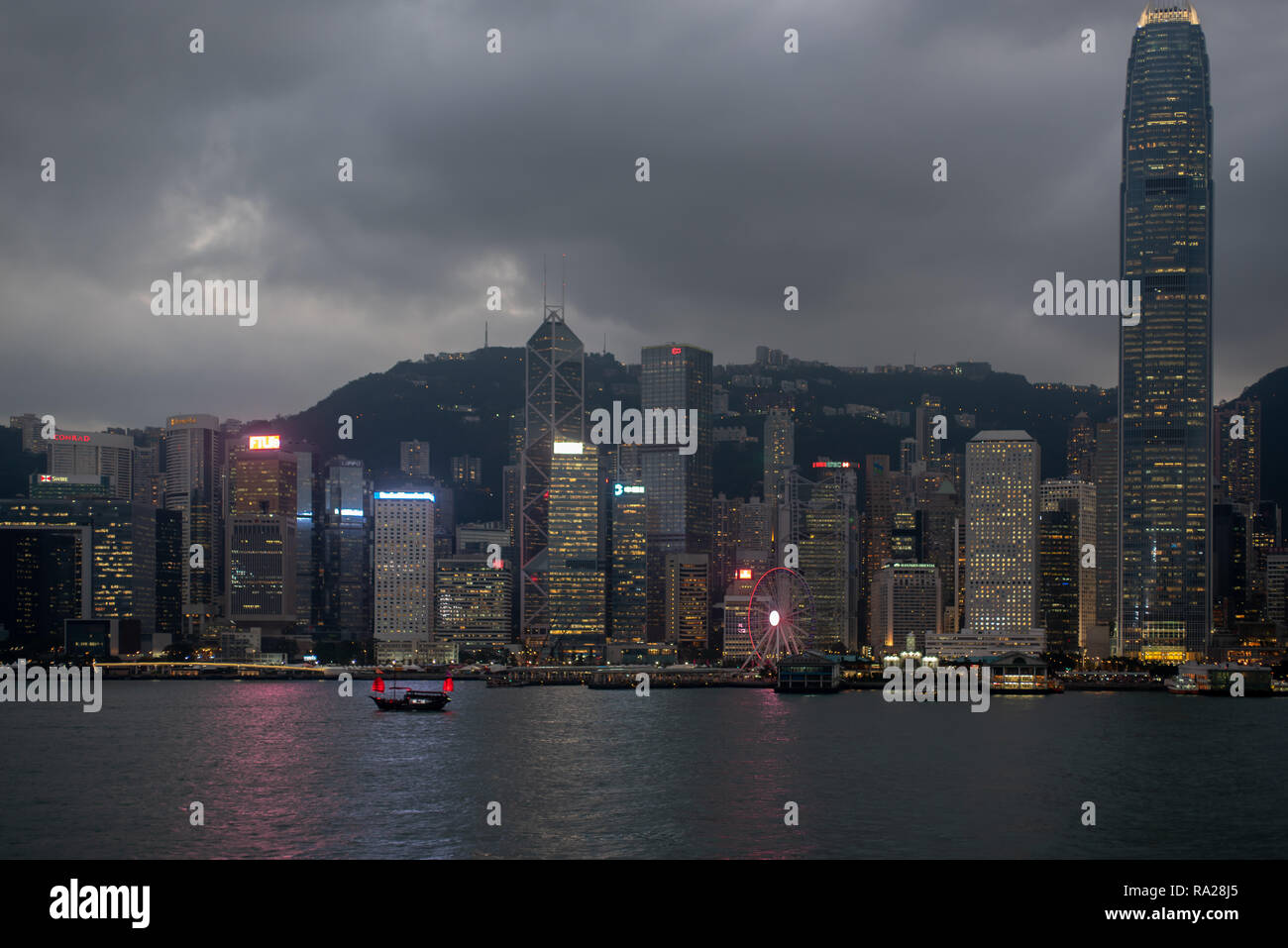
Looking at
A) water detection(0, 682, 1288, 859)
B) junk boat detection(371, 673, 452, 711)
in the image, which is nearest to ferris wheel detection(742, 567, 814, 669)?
junk boat detection(371, 673, 452, 711)

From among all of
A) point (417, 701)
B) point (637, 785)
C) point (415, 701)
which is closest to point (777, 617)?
point (417, 701)

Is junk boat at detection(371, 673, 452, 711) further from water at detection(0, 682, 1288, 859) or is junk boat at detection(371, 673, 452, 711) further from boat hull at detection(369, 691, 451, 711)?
water at detection(0, 682, 1288, 859)

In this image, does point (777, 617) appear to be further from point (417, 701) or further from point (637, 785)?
point (637, 785)

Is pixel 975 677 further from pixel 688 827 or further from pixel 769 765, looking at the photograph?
pixel 688 827

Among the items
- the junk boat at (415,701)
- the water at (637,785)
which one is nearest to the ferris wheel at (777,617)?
the junk boat at (415,701)
